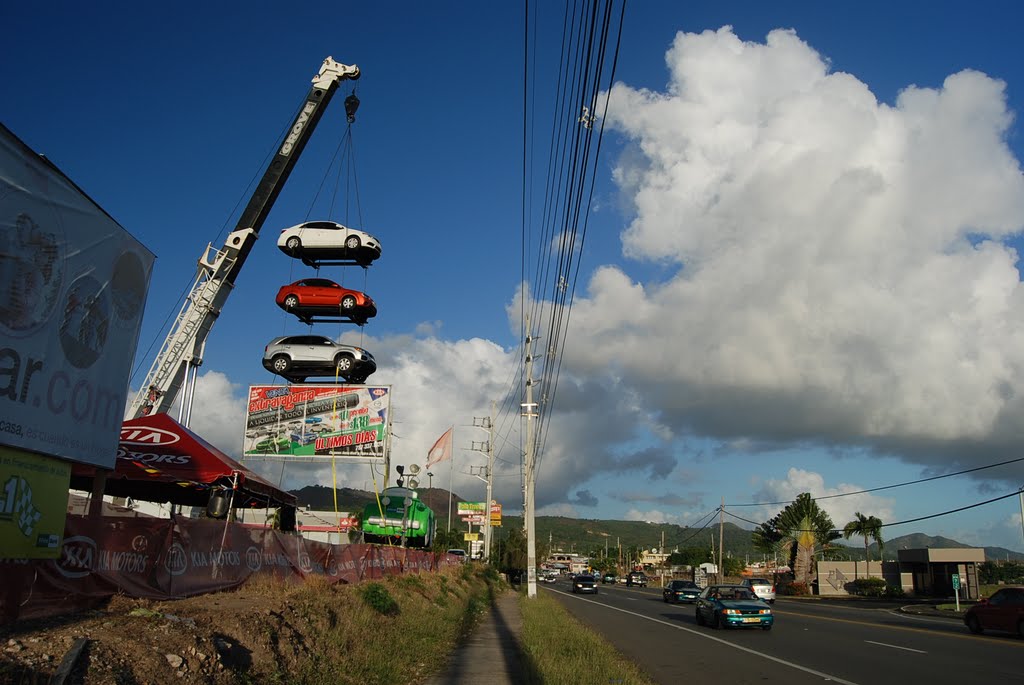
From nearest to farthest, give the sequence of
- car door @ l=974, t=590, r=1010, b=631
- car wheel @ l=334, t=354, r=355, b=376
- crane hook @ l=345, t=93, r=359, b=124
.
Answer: car door @ l=974, t=590, r=1010, b=631, crane hook @ l=345, t=93, r=359, b=124, car wheel @ l=334, t=354, r=355, b=376

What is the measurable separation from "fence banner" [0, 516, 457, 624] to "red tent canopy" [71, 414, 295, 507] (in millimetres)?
1265

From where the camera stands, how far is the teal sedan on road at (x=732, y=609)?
20.2 m

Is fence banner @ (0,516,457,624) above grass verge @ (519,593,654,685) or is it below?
above

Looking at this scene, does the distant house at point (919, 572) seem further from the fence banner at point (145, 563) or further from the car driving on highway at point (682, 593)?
the fence banner at point (145, 563)

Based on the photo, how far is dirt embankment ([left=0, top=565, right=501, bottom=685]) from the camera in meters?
6.91

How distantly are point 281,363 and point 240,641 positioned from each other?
83.2 ft

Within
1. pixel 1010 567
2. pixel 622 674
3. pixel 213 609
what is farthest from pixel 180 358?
pixel 1010 567

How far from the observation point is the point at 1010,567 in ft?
247

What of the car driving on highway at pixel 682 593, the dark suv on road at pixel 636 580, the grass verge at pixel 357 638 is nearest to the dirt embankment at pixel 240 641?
the grass verge at pixel 357 638

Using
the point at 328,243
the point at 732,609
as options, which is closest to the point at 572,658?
the point at 732,609

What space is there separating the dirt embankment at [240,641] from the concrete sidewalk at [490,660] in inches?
15.1

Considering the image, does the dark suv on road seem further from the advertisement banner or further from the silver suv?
the silver suv

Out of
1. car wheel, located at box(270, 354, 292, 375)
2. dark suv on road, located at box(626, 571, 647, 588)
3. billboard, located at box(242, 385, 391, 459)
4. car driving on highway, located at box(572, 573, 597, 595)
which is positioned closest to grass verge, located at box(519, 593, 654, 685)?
car wheel, located at box(270, 354, 292, 375)

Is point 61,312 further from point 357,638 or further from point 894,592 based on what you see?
point 894,592
